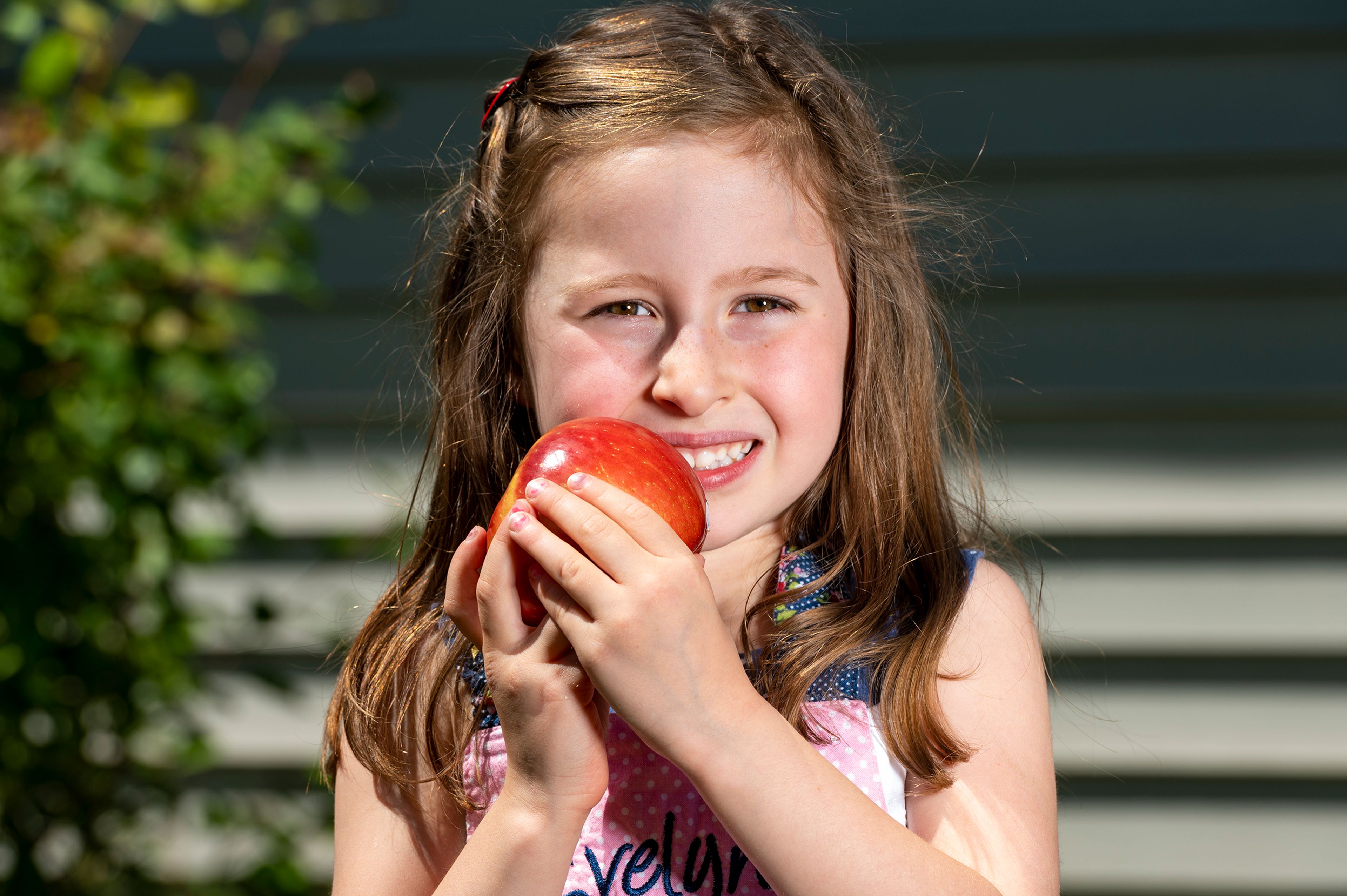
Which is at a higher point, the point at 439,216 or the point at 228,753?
the point at 439,216

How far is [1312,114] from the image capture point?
2.60 m

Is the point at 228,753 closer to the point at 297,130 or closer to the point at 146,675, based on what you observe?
the point at 146,675

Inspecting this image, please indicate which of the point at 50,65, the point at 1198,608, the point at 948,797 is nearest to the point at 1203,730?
the point at 1198,608

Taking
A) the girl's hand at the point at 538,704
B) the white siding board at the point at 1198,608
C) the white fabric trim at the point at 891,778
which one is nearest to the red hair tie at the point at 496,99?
the girl's hand at the point at 538,704

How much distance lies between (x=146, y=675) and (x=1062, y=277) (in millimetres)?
2136

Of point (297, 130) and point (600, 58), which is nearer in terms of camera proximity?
point (600, 58)

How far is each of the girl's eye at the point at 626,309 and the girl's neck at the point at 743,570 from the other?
347 millimetres

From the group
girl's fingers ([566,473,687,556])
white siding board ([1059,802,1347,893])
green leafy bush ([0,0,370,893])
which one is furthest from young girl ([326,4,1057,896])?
white siding board ([1059,802,1347,893])

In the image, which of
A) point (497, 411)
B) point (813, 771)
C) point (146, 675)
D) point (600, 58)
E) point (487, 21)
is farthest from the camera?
point (487, 21)

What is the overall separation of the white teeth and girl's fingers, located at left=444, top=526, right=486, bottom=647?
28 centimetres

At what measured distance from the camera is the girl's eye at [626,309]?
4.60 ft

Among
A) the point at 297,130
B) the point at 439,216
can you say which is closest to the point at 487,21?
the point at 297,130

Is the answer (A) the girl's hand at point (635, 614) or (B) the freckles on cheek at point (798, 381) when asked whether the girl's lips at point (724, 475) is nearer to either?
(B) the freckles on cheek at point (798, 381)

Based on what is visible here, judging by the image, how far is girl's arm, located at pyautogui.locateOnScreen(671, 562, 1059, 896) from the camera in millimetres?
1148
